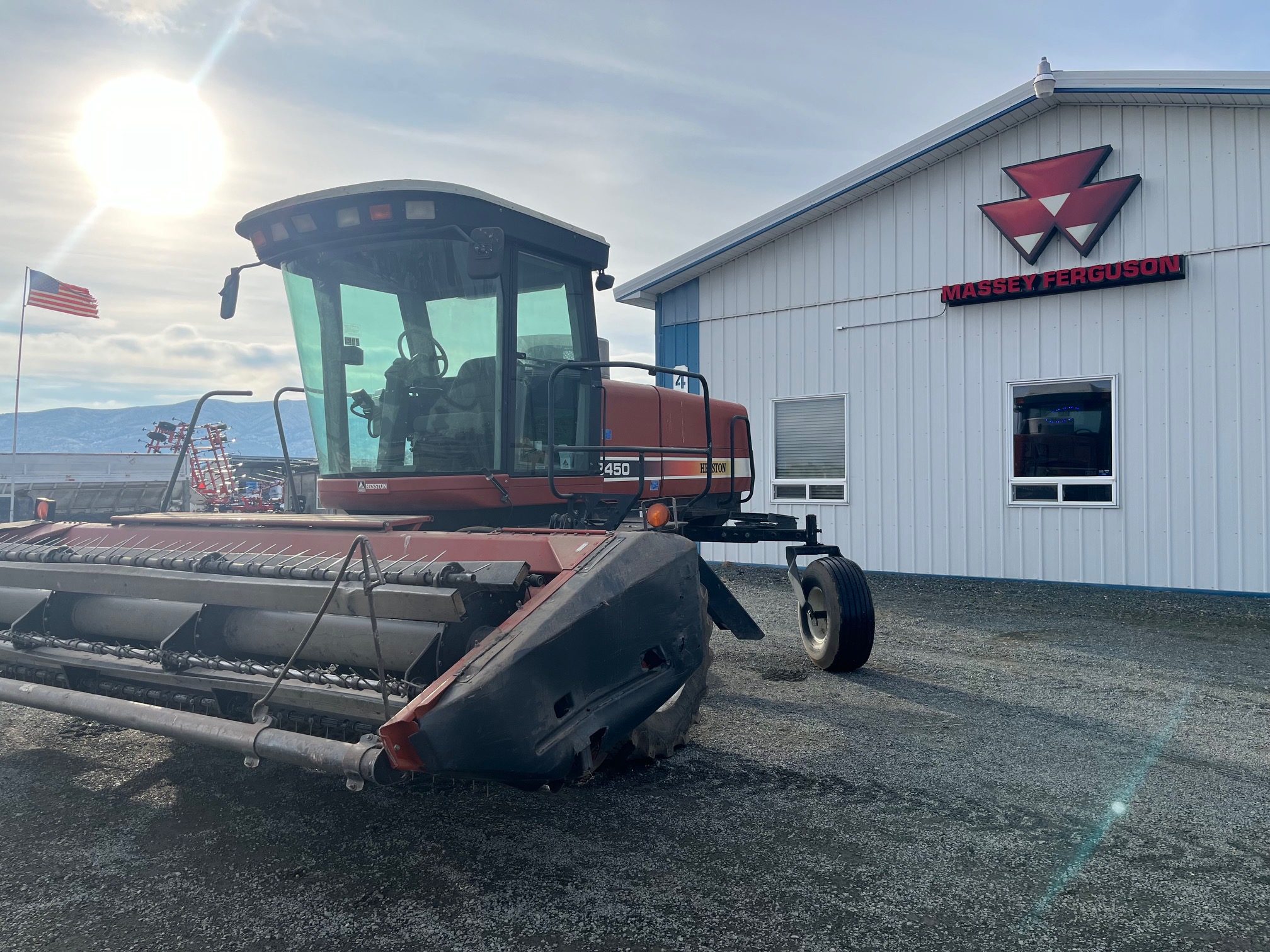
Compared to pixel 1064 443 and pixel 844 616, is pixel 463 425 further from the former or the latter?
→ pixel 1064 443

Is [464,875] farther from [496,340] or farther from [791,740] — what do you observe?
[496,340]

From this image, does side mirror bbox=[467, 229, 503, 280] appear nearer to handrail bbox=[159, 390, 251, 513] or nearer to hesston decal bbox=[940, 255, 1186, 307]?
handrail bbox=[159, 390, 251, 513]

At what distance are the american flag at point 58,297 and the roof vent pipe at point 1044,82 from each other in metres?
20.4

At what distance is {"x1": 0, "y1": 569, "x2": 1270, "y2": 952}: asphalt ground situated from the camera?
9.21 feet

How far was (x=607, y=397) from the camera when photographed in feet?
18.5

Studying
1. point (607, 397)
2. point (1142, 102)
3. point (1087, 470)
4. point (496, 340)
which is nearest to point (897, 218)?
point (1142, 102)

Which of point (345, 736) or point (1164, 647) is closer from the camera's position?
point (345, 736)

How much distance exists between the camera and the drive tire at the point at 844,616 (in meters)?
6.38

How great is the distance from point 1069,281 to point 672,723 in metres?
8.66

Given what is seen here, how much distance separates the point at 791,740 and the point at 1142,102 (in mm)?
9111

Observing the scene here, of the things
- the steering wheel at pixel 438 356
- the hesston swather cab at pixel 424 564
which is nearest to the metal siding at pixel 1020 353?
the hesston swather cab at pixel 424 564

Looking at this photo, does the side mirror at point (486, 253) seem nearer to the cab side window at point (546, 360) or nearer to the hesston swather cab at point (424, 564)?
the hesston swather cab at point (424, 564)

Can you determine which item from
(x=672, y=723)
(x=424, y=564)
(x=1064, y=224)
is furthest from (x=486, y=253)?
(x=1064, y=224)

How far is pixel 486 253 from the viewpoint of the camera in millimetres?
4242
